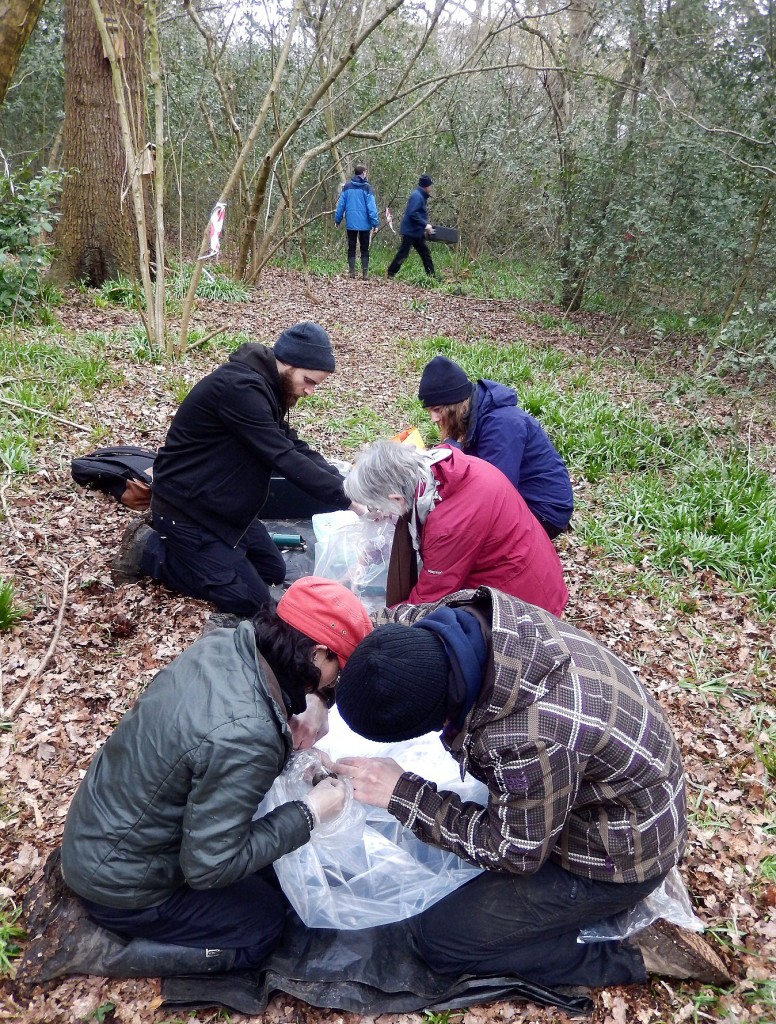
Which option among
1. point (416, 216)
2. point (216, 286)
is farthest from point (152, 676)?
point (416, 216)

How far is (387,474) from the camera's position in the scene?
9.52 ft

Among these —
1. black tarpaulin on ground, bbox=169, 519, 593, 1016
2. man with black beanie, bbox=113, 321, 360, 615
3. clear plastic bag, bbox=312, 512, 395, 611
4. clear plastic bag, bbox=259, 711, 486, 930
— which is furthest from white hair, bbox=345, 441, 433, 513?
black tarpaulin on ground, bbox=169, 519, 593, 1016

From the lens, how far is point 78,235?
310 inches

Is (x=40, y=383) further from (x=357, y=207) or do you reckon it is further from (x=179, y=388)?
(x=357, y=207)

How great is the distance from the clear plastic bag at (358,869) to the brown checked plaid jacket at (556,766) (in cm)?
34

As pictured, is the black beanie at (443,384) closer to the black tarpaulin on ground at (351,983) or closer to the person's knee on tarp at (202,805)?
the person's knee on tarp at (202,805)

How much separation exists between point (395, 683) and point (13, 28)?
3711 millimetres

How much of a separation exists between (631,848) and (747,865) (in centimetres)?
104

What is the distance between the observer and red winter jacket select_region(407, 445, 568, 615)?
9.22 ft

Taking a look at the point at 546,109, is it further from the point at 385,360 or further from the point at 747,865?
the point at 747,865

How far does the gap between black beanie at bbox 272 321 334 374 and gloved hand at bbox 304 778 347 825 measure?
1.95m

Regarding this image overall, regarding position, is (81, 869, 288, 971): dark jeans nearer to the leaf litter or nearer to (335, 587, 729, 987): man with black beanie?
the leaf litter

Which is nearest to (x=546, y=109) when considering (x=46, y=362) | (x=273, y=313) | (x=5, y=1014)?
(x=273, y=313)

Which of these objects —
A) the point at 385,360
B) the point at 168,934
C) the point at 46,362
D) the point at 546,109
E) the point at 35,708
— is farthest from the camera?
the point at 546,109
